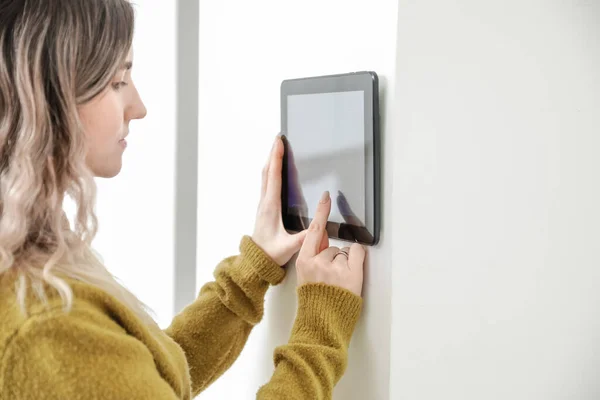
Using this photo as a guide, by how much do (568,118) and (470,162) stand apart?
0.17 m

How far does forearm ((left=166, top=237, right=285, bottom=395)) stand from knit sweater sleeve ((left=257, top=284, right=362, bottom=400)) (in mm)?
122

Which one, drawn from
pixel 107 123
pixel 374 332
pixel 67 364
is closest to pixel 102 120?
pixel 107 123

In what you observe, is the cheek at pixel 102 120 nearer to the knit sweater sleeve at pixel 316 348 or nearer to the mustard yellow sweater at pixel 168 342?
the mustard yellow sweater at pixel 168 342

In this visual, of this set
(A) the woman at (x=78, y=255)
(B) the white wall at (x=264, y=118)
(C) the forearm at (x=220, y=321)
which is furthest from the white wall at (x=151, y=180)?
(A) the woman at (x=78, y=255)

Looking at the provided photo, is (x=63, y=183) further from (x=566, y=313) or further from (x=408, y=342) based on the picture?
(x=566, y=313)

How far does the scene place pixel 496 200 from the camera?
0.78 metres

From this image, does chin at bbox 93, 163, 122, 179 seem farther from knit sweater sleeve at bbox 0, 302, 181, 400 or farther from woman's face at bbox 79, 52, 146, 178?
knit sweater sleeve at bbox 0, 302, 181, 400

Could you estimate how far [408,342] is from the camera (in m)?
0.72

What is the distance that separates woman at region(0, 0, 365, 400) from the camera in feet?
1.82

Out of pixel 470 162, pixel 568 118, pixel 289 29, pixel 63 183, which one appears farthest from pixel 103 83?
pixel 568 118

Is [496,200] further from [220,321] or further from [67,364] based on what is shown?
[67,364]

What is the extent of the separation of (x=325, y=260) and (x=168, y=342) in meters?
0.19

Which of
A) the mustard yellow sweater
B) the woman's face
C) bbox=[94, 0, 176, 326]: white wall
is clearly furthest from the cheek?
bbox=[94, 0, 176, 326]: white wall

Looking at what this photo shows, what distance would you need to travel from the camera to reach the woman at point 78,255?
0.55m
